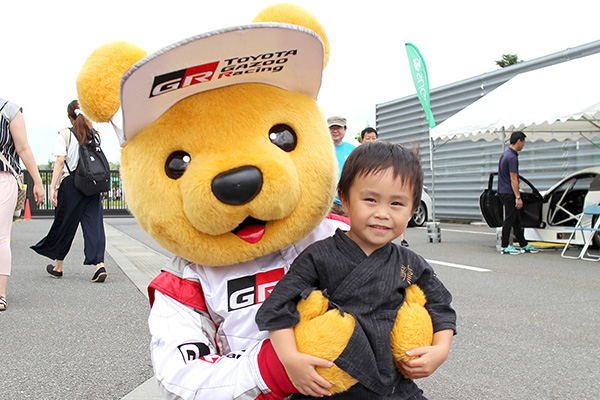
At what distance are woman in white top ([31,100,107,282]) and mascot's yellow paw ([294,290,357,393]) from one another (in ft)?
15.7

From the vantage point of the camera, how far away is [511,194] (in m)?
8.66

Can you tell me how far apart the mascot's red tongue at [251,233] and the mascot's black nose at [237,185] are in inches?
4.8

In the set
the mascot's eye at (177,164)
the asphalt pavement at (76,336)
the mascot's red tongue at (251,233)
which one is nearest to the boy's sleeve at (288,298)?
the mascot's red tongue at (251,233)

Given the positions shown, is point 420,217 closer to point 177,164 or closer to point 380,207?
point 380,207

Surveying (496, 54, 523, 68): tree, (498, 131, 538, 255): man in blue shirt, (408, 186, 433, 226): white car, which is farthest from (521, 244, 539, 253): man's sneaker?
(496, 54, 523, 68): tree

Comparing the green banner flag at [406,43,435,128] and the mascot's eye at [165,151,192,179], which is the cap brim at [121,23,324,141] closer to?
the mascot's eye at [165,151,192,179]

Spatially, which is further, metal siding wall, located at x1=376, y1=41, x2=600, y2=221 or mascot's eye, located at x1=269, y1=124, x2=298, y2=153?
metal siding wall, located at x1=376, y1=41, x2=600, y2=221

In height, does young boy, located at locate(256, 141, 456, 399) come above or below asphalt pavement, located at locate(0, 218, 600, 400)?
above

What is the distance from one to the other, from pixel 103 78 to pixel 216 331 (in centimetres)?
80

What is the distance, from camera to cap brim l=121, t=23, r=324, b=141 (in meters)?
1.41

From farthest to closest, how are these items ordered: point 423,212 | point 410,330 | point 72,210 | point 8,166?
point 423,212, point 72,210, point 8,166, point 410,330

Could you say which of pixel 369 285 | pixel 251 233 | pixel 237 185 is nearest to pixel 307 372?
pixel 369 285

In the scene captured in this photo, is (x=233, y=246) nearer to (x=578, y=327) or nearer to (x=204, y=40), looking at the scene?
(x=204, y=40)

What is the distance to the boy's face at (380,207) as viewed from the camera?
155 cm
